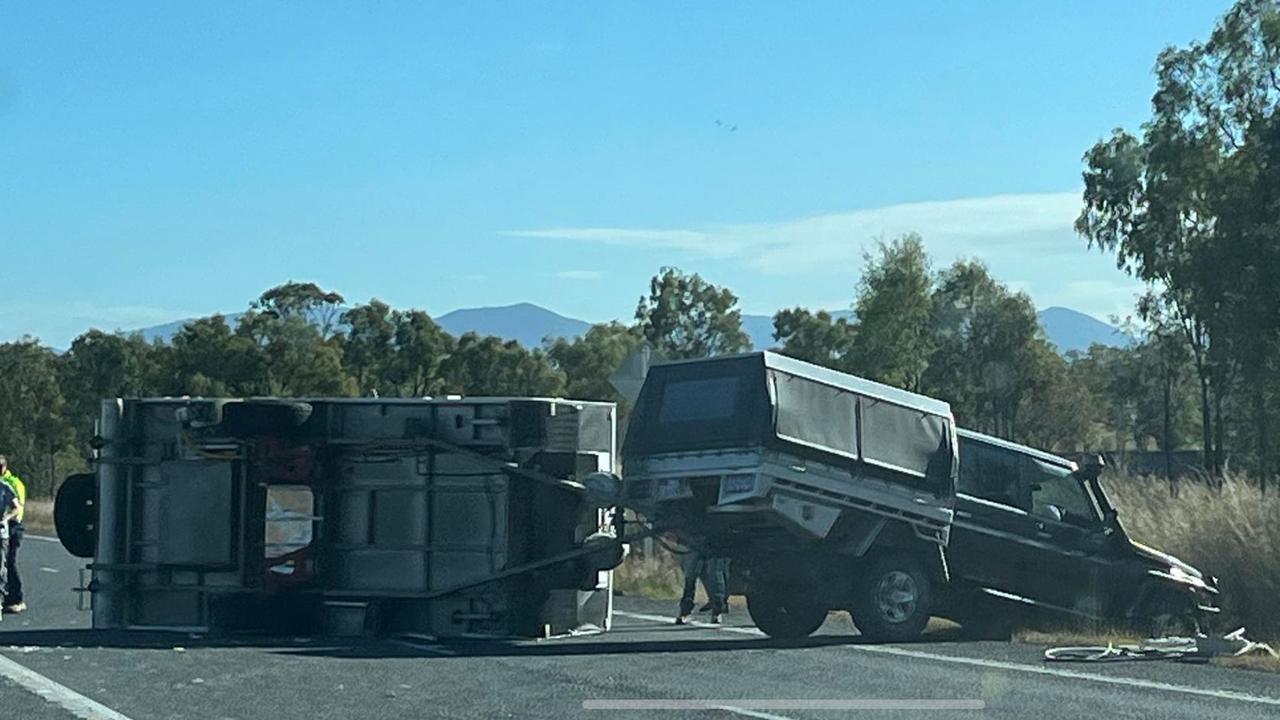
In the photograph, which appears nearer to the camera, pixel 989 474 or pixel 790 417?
pixel 790 417

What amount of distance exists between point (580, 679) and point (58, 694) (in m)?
3.53

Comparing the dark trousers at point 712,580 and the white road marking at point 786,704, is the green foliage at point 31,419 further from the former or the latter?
the white road marking at point 786,704

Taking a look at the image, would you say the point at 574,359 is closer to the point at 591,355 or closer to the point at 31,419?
the point at 591,355

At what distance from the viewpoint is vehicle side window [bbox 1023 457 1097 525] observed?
17062 mm

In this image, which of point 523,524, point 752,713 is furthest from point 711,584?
point 752,713

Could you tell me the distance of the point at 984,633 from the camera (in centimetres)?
1709

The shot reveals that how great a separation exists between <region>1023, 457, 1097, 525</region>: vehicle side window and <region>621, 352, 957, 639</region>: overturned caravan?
979 mm

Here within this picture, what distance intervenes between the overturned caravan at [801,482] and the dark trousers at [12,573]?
7722 mm

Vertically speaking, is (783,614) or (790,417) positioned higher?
(790,417)

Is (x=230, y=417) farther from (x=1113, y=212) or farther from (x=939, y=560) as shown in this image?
(x=1113, y=212)

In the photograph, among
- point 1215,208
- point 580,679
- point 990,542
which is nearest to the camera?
point 580,679

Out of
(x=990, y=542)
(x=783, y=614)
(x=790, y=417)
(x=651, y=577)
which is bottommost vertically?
(x=651, y=577)

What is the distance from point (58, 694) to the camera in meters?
12.0

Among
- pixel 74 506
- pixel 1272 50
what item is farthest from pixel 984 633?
pixel 1272 50
